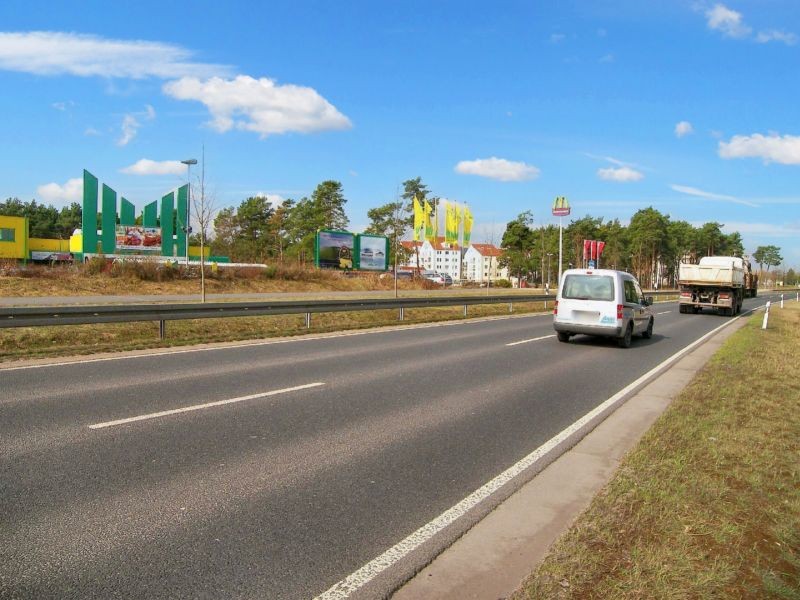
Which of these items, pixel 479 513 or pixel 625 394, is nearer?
pixel 479 513

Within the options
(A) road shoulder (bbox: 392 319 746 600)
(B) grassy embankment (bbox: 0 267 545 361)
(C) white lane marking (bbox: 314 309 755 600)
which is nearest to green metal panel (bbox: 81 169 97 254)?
(B) grassy embankment (bbox: 0 267 545 361)

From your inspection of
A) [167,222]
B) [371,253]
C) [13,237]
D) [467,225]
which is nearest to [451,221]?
[467,225]

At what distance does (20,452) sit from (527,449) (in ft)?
15.3

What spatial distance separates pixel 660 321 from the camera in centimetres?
2595

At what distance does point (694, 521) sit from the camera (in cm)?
412

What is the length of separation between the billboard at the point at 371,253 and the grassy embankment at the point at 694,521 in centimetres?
5642

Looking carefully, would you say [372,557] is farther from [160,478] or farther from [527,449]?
[527,449]

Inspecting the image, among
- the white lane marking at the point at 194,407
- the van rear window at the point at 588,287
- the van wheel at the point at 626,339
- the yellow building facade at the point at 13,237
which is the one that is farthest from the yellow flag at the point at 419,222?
the white lane marking at the point at 194,407

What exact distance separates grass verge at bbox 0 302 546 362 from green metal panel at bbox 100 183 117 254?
1261 inches

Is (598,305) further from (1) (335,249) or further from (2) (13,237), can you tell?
(2) (13,237)

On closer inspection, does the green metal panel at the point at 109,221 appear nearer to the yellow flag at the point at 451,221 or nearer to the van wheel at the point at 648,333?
the yellow flag at the point at 451,221

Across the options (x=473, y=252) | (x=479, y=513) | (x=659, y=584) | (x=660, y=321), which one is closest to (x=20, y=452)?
(x=479, y=513)

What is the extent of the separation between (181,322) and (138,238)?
3748 centimetres

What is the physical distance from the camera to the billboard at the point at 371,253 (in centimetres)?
6300
